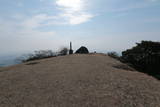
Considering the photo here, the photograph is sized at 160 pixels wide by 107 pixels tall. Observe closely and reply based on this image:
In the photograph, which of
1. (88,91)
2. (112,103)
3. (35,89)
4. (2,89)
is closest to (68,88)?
(88,91)

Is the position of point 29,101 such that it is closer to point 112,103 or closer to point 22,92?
point 22,92

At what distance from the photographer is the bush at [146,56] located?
16030 millimetres

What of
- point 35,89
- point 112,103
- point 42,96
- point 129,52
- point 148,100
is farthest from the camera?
point 129,52

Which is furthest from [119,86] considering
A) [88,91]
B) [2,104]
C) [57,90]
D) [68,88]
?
[2,104]

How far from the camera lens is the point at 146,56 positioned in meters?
16.8

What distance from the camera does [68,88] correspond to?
571 centimetres

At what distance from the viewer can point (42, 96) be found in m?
4.91

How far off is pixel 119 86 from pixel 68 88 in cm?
211

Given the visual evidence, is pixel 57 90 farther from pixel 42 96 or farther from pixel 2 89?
pixel 2 89

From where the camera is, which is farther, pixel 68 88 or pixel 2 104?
pixel 68 88

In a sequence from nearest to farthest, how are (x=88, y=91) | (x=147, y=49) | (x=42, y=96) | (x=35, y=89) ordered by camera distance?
(x=42, y=96) → (x=88, y=91) → (x=35, y=89) → (x=147, y=49)

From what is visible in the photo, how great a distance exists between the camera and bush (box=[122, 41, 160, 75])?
16.0 meters

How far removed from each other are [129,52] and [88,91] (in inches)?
575

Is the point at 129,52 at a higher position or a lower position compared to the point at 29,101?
higher
